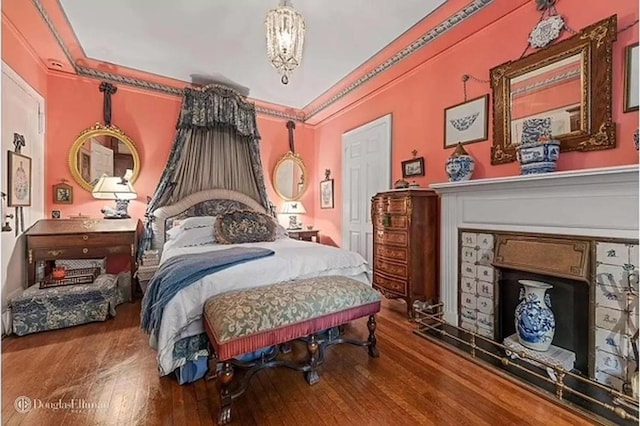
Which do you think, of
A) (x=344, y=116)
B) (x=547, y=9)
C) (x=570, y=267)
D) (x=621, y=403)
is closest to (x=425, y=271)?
(x=570, y=267)

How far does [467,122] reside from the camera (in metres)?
2.99

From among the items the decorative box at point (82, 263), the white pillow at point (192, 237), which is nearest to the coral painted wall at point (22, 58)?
the decorative box at point (82, 263)

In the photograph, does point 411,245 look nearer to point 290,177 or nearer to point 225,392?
point 225,392

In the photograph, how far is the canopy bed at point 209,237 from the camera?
1.98 metres

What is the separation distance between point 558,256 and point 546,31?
183 cm

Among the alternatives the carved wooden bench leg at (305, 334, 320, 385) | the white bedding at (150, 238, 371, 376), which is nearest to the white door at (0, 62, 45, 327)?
the white bedding at (150, 238, 371, 376)

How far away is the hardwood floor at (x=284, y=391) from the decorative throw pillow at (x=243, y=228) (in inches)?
50.6

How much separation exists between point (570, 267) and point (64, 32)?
5074 mm

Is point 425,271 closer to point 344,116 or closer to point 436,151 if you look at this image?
point 436,151

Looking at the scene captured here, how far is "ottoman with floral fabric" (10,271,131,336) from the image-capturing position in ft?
8.70

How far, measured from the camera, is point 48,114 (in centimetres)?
361

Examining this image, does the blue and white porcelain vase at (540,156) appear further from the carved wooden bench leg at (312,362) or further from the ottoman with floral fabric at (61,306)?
the ottoman with floral fabric at (61,306)

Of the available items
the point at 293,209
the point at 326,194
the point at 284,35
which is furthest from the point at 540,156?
the point at 293,209

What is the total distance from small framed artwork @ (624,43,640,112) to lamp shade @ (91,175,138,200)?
5023 millimetres
